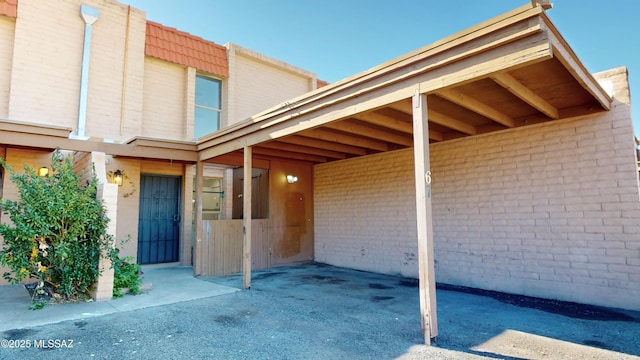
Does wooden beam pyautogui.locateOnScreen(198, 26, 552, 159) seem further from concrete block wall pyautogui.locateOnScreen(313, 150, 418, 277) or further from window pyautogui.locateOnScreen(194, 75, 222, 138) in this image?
window pyautogui.locateOnScreen(194, 75, 222, 138)

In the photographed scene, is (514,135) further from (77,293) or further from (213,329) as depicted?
(77,293)

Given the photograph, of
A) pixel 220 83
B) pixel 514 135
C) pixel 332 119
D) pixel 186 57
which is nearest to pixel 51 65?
pixel 186 57

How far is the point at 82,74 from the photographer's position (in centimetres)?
730

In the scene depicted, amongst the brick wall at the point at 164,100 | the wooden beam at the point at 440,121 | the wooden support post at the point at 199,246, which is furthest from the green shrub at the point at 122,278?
the wooden beam at the point at 440,121

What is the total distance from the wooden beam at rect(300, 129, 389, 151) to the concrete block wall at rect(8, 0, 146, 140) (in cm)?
460

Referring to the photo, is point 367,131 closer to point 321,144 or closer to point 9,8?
point 321,144

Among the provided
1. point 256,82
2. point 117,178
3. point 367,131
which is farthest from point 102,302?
point 256,82

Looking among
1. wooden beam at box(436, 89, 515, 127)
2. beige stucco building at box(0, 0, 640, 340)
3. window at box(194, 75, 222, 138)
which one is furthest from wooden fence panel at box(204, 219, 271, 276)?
wooden beam at box(436, 89, 515, 127)

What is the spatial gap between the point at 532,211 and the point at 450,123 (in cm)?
184

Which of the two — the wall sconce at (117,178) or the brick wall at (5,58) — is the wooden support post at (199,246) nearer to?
the wall sconce at (117,178)

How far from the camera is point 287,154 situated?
26.3 ft

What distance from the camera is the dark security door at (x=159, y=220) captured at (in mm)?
7969

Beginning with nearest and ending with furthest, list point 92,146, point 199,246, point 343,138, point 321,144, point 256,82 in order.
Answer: point 92,146 < point 343,138 < point 321,144 < point 199,246 < point 256,82

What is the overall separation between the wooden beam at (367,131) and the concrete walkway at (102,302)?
3206 mm
